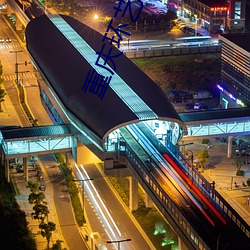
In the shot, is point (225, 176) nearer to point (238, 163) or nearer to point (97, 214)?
point (238, 163)

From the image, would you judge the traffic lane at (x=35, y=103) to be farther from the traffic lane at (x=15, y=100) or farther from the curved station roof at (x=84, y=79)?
the curved station roof at (x=84, y=79)

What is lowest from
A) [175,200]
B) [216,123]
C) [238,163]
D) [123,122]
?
[238,163]

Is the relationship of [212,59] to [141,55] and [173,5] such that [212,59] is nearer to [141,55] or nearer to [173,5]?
[141,55]

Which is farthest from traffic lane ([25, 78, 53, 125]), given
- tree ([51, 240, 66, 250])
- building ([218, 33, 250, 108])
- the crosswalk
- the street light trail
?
tree ([51, 240, 66, 250])

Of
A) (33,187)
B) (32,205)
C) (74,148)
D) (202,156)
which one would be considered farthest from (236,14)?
(33,187)

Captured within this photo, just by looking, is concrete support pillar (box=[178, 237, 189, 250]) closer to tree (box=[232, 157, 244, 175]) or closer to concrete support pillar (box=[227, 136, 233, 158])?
tree (box=[232, 157, 244, 175])

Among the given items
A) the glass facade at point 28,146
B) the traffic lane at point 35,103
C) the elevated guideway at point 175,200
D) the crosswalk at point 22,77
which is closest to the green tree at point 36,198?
the elevated guideway at point 175,200
